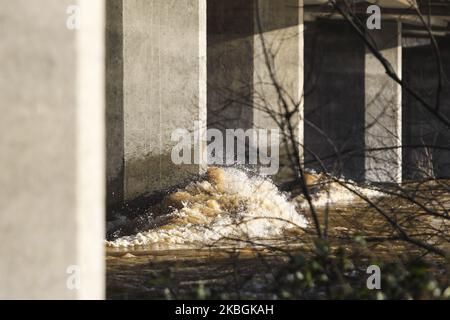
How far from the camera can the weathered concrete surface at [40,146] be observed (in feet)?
12.0

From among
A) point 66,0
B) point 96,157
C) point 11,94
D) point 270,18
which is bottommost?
point 96,157

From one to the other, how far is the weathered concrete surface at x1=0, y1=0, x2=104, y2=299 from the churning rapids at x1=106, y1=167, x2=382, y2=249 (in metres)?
8.79

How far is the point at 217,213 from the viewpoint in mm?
15211

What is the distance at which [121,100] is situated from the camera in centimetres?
1530

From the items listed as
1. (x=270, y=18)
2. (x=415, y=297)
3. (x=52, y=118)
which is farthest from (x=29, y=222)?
(x=270, y=18)

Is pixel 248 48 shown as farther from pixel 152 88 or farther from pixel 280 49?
pixel 152 88

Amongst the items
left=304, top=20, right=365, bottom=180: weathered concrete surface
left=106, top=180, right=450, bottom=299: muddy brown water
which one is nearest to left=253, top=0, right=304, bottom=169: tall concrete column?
left=304, top=20, right=365, bottom=180: weathered concrete surface

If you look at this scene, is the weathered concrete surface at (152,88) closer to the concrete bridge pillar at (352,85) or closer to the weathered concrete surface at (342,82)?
the concrete bridge pillar at (352,85)

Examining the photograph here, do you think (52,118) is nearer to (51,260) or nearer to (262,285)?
(51,260)

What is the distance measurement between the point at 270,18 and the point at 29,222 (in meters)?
16.7

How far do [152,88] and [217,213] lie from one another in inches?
96.7

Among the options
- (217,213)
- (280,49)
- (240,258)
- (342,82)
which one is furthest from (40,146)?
(342,82)

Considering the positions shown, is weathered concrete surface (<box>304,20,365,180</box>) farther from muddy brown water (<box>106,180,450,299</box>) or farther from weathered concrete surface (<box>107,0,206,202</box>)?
muddy brown water (<box>106,180,450,299</box>)

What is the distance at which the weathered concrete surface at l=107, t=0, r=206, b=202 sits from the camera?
15219mm
